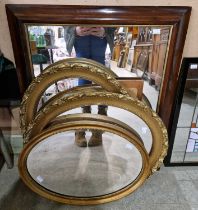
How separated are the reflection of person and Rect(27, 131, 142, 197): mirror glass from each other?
0.09ft

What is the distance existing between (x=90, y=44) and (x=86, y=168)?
0.51m

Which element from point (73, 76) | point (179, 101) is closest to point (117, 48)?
point (73, 76)

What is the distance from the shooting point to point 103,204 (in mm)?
849

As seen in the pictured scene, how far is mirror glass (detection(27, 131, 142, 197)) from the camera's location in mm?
821

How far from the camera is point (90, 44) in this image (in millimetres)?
830

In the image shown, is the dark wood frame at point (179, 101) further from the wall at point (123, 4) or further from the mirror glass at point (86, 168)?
the mirror glass at point (86, 168)

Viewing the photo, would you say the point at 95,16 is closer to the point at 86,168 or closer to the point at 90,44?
the point at 90,44

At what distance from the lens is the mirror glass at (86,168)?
32.3 inches

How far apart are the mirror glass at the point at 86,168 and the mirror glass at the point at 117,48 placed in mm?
252

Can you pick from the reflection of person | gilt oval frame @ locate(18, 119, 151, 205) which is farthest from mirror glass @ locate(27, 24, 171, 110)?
gilt oval frame @ locate(18, 119, 151, 205)

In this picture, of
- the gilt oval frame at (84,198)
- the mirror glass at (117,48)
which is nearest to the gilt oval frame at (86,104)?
the gilt oval frame at (84,198)

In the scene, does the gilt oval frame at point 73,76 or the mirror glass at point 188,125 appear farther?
the mirror glass at point 188,125

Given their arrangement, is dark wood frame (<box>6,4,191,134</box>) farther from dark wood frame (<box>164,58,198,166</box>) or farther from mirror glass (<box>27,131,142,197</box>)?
mirror glass (<box>27,131,142,197</box>)

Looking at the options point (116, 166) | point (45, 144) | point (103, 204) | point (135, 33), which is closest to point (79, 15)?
point (135, 33)
